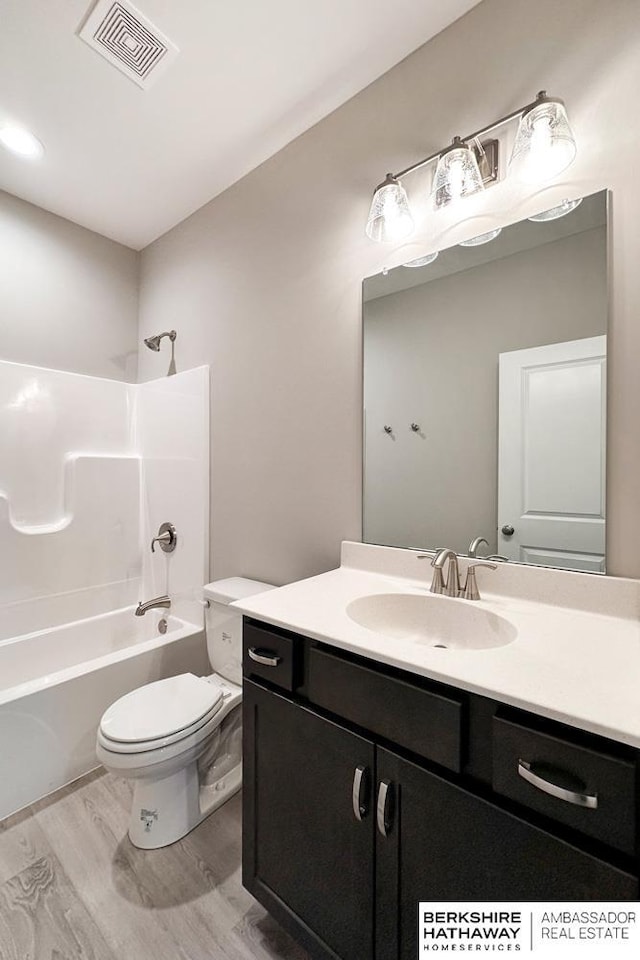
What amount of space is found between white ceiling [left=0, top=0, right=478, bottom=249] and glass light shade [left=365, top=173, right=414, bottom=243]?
1.46 feet

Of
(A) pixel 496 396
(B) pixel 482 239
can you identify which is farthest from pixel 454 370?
(B) pixel 482 239

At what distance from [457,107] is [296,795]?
2.02 meters

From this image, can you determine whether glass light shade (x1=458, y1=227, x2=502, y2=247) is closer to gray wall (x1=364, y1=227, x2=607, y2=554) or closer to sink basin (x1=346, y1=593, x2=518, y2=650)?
gray wall (x1=364, y1=227, x2=607, y2=554)

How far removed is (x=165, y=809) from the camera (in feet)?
4.84

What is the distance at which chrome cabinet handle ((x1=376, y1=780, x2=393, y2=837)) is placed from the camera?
0.86m

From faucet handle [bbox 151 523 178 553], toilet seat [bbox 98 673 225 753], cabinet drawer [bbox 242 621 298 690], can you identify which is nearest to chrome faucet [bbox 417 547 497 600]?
cabinet drawer [bbox 242 621 298 690]

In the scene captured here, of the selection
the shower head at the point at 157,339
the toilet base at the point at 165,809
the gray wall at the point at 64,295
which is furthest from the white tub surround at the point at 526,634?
the gray wall at the point at 64,295

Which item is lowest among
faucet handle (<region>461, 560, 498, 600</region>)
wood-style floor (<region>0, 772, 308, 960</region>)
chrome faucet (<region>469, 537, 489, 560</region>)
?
wood-style floor (<region>0, 772, 308, 960</region>)

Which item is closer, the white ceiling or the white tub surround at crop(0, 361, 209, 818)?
the white ceiling

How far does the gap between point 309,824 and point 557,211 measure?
1.69 metres

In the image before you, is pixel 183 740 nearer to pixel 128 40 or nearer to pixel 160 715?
pixel 160 715

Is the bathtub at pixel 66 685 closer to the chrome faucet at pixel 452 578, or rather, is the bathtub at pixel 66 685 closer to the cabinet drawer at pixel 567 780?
the chrome faucet at pixel 452 578

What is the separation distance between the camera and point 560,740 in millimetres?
658

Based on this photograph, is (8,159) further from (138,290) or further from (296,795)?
(296,795)
